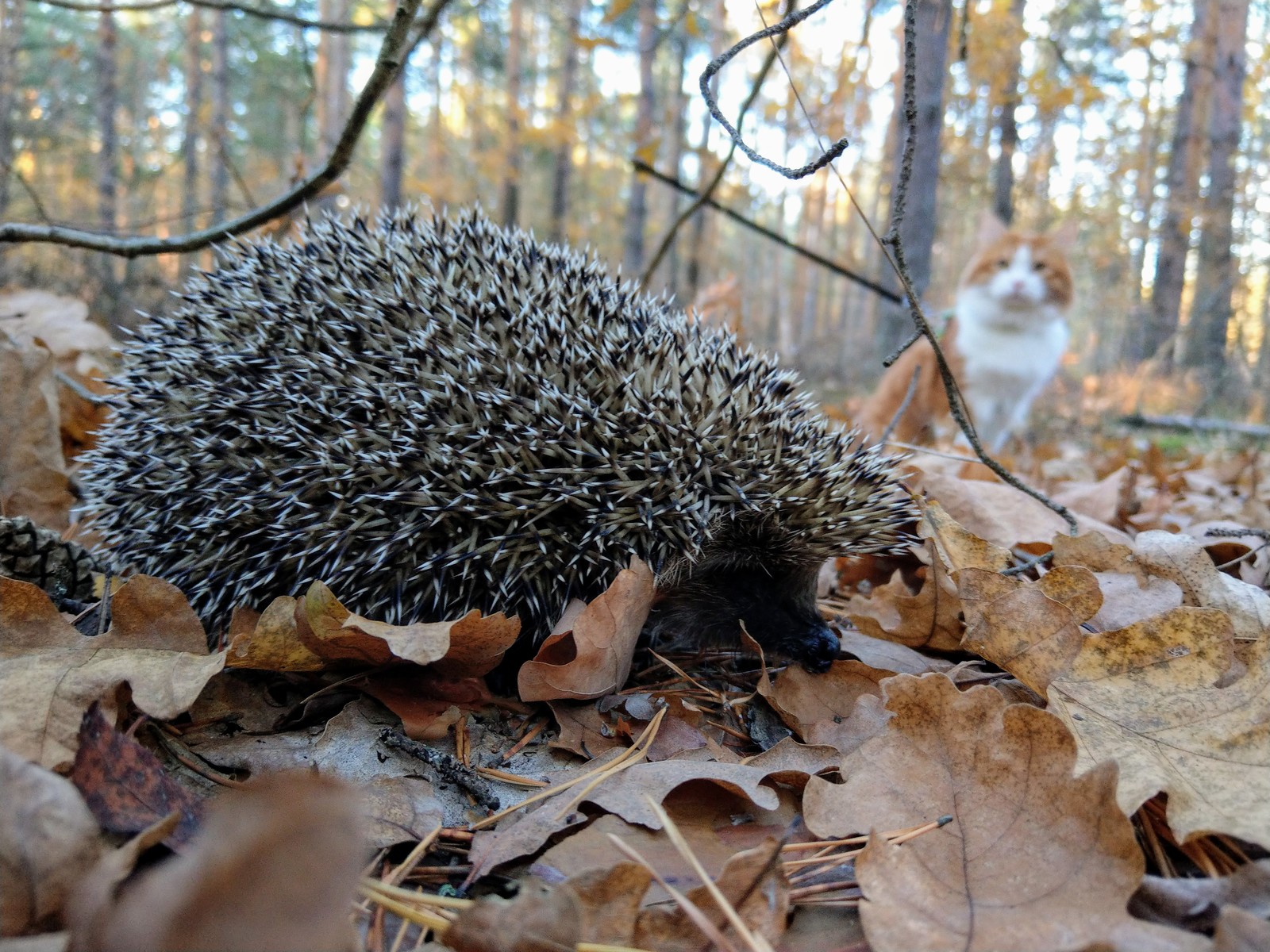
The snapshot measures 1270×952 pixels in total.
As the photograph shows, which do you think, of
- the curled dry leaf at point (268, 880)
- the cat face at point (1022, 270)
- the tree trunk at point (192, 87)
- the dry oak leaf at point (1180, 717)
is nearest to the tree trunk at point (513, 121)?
the tree trunk at point (192, 87)

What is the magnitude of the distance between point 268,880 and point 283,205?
362 centimetres

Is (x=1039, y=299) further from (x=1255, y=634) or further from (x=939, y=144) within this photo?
(x=1255, y=634)

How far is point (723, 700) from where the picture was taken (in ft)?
8.77

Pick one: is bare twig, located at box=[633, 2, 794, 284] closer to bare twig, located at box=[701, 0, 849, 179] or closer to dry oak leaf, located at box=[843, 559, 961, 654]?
bare twig, located at box=[701, 0, 849, 179]

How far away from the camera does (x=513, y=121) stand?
20.3 m

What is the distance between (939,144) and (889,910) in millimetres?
8455

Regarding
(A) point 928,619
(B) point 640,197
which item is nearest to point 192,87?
(B) point 640,197

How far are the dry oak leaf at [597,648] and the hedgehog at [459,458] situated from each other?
0.79 feet

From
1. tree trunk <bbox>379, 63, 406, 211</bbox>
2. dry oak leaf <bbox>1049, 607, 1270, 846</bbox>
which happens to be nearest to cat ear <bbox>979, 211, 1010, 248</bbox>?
dry oak leaf <bbox>1049, 607, 1270, 846</bbox>

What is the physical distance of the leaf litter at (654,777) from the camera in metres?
1.31

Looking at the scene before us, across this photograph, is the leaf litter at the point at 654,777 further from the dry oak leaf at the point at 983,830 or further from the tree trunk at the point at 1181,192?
the tree trunk at the point at 1181,192

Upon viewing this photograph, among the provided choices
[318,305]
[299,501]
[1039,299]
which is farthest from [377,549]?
[1039,299]

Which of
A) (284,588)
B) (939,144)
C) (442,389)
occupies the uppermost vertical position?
(939,144)

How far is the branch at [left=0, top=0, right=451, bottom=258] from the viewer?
130 inches
